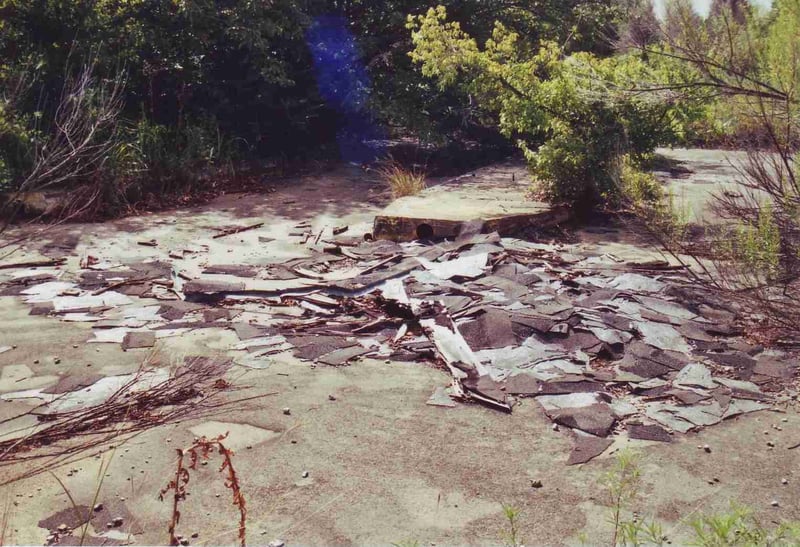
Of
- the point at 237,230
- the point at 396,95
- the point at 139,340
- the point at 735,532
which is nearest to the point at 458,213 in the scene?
the point at 237,230

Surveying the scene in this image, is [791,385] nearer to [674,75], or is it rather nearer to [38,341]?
[674,75]

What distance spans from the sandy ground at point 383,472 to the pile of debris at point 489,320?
0.65 ft

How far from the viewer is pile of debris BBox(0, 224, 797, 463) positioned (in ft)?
16.0

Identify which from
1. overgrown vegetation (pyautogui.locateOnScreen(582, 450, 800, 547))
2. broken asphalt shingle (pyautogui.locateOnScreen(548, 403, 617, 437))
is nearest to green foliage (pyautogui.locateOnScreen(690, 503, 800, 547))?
overgrown vegetation (pyautogui.locateOnScreen(582, 450, 800, 547))

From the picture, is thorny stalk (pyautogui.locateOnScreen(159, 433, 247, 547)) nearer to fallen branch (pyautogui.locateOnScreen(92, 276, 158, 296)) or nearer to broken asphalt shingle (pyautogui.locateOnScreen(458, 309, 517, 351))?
broken asphalt shingle (pyautogui.locateOnScreen(458, 309, 517, 351))

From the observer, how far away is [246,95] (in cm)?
1283

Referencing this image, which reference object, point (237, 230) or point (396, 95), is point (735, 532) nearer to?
point (237, 230)

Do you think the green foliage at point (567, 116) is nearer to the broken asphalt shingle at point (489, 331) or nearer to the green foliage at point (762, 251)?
the broken asphalt shingle at point (489, 331)

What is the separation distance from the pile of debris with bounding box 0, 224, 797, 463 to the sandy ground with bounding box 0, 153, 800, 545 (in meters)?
0.20

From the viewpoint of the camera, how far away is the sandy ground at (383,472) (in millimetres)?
3449

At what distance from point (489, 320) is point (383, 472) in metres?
2.16

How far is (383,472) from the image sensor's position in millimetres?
3945

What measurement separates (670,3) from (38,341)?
492cm

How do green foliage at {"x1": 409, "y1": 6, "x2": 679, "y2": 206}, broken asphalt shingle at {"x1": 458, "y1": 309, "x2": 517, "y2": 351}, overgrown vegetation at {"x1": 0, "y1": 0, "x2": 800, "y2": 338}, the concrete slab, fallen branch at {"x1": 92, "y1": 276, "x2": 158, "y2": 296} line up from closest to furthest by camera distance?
overgrown vegetation at {"x1": 0, "y1": 0, "x2": 800, "y2": 338} < broken asphalt shingle at {"x1": 458, "y1": 309, "x2": 517, "y2": 351} < fallen branch at {"x1": 92, "y1": 276, "x2": 158, "y2": 296} < the concrete slab < green foliage at {"x1": 409, "y1": 6, "x2": 679, "y2": 206}
